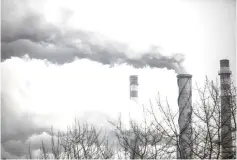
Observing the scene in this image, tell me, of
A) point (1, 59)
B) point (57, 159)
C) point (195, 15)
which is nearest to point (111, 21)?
point (195, 15)

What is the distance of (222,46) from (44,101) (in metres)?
3.25

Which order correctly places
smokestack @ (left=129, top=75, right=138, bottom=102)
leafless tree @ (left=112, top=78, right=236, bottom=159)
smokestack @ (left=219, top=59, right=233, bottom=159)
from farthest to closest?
smokestack @ (left=129, top=75, right=138, bottom=102) < smokestack @ (left=219, top=59, right=233, bottom=159) < leafless tree @ (left=112, top=78, right=236, bottom=159)

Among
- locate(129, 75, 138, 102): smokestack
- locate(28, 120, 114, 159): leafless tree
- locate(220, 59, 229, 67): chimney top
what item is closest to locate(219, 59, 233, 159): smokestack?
locate(220, 59, 229, 67): chimney top

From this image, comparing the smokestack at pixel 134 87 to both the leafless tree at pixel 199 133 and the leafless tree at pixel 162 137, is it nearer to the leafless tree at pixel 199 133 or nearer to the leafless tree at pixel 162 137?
the leafless tree at pixel 162 137

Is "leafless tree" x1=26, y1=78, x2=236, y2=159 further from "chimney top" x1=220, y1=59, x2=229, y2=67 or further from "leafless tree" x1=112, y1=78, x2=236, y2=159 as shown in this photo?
"chimney top" x1=220, y1=59, x2=229, y2=67

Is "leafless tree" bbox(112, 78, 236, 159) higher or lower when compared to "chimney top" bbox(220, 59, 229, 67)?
lower

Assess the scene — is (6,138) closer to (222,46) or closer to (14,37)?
(14,37)

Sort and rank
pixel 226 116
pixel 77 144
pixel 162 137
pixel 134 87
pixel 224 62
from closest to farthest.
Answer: pixel 162 137 → pixel 226 116 → pixel 77 144 → pixel 224 62 → pixel 134 87

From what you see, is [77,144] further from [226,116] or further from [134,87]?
[134,87]

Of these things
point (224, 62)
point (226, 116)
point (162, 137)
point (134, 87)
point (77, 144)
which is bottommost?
point (77, 144)

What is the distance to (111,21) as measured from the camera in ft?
22.5

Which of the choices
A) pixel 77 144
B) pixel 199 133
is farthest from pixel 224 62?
pixel 77 144

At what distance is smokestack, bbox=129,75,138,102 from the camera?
858cm

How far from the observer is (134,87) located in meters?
9.51
